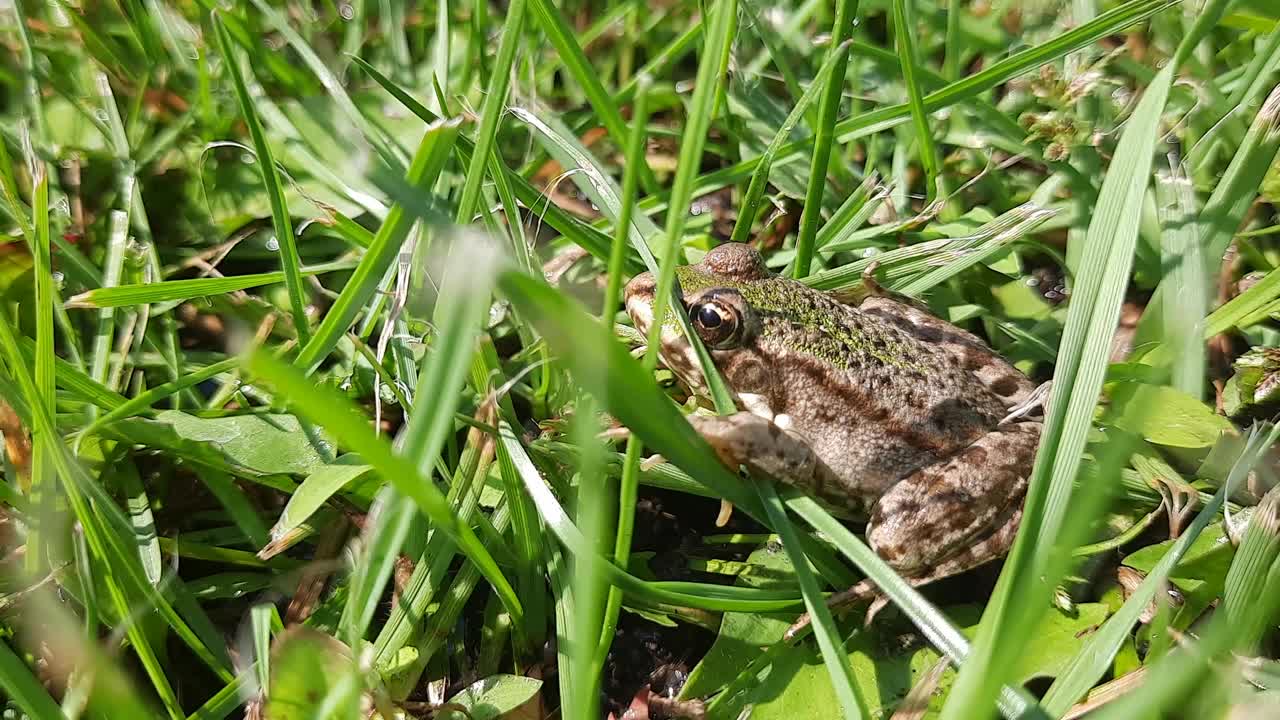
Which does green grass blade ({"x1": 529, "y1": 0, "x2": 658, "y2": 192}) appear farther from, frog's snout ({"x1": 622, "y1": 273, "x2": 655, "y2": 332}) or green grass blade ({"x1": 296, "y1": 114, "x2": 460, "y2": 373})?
green grass blade ({"x1": 296, "y1": 114, "x2": 460, "y2": 373})

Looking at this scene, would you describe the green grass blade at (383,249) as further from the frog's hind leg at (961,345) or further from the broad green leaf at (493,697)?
the frog's hind leg at (961,345)

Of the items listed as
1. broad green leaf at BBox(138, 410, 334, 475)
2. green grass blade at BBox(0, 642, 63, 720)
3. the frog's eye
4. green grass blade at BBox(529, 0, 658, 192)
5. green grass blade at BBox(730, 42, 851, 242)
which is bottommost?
green grass blade at BBox(0, 642, 63, 720)

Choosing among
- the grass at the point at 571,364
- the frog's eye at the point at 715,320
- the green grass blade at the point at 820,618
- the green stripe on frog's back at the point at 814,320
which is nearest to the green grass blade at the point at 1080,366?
the grass at the point at 571,364

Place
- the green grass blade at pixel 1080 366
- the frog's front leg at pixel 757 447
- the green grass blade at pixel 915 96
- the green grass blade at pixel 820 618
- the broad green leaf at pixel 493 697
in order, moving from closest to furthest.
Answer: the green grass blade at pixel 1080 366, the green grass blade at pixel 820 618, the broad green leaf at pixel 493 697, the frog's front leg at pixel 757 447, the green grass blade at pixel 915 96

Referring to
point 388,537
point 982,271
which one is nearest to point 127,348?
point 388,537

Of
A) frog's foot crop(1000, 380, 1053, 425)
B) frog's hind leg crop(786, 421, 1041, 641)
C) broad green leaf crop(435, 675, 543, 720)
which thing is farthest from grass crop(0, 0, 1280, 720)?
frog's foot crop(1000, 380, 1053, 425)

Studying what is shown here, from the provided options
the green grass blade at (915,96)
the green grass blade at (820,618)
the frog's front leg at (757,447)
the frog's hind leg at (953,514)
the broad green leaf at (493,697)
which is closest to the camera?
the green grass blade at (820,618)

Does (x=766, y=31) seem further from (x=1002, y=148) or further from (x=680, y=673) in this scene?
(x=680, y=673)

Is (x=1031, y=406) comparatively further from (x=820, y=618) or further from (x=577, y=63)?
(x=577, y=63)
